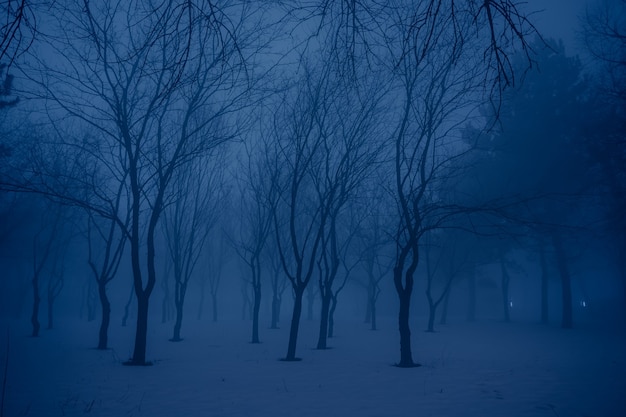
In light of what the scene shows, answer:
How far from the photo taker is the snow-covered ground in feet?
18.2

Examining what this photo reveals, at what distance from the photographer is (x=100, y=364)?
30.9 ft

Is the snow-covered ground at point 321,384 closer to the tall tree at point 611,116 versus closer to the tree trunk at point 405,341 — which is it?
the tree trunk at point 405,341

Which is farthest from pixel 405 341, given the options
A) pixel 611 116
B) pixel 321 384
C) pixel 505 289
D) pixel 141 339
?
pixel 505 289

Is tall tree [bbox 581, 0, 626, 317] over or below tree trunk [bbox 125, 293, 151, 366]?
over

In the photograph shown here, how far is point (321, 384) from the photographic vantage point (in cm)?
730

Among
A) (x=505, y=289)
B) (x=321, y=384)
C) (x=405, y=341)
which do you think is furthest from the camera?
(x=505, y=289)

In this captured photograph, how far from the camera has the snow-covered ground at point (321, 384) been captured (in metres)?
5.55

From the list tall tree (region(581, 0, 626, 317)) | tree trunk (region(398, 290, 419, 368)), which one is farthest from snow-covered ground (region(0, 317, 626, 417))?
tall tree (region(581, 0, 626, 317))

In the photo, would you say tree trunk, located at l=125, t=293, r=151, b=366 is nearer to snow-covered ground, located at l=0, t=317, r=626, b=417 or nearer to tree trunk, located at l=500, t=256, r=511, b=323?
snow-covered ground, located at l=0, t=317, r=626, b=417

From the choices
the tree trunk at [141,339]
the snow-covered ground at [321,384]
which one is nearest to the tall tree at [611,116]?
the snow-covered ground at [321,384]

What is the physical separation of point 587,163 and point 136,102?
17.4 m

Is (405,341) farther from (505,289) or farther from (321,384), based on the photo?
(505,289)

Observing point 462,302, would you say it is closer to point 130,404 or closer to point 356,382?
point 356,382

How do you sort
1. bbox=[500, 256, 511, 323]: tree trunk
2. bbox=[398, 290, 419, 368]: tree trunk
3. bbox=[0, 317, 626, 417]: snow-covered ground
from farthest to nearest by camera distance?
bbox=[500, 256, 511, 323]: tree trunk < bbox=[398, 290, 419, 368]: tree trunk < bbox=[0, 317, 626, 417]: snow-covered ground
